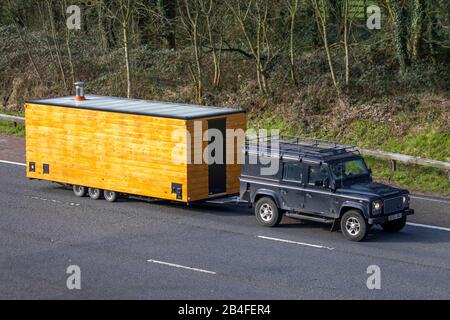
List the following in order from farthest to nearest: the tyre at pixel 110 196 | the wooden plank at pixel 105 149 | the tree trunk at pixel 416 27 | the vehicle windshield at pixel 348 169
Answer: the tree trunk at pixel 416 27 < the tyre at pixel 110 196 < the wooden plank at pixel 105 149 < the vehicle windshield at pixel 348 169

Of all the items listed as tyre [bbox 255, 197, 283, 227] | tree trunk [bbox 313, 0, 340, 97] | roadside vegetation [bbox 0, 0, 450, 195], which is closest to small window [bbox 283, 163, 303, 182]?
tyre [bbox 255, 197, 283, 227]

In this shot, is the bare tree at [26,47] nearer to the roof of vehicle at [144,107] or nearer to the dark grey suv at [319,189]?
the roof of vehicle at [144,107]

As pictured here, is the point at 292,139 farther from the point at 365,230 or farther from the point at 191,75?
the point at 191,75

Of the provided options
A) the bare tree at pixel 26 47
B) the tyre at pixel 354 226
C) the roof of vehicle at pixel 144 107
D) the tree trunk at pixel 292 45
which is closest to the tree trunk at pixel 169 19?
the bare tree at pixel 26 47

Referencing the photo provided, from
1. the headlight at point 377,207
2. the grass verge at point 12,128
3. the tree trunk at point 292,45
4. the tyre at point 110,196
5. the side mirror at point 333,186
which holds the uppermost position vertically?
the tree trunk at point 292,45

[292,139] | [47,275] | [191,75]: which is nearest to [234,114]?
[292,139]

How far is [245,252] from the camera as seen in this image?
20703mm

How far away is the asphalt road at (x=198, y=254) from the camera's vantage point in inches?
708

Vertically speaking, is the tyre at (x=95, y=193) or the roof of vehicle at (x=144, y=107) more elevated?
the roof of vehicle at (x=144, y=107)

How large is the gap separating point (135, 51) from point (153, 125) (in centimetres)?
1712

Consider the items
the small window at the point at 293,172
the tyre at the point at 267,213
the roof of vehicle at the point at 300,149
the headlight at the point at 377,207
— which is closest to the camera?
the headlight at the point at 377,207

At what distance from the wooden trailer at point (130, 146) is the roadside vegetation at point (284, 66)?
21.3ft

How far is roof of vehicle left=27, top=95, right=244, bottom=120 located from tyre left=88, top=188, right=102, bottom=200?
229 cm

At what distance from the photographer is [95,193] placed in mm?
26328
